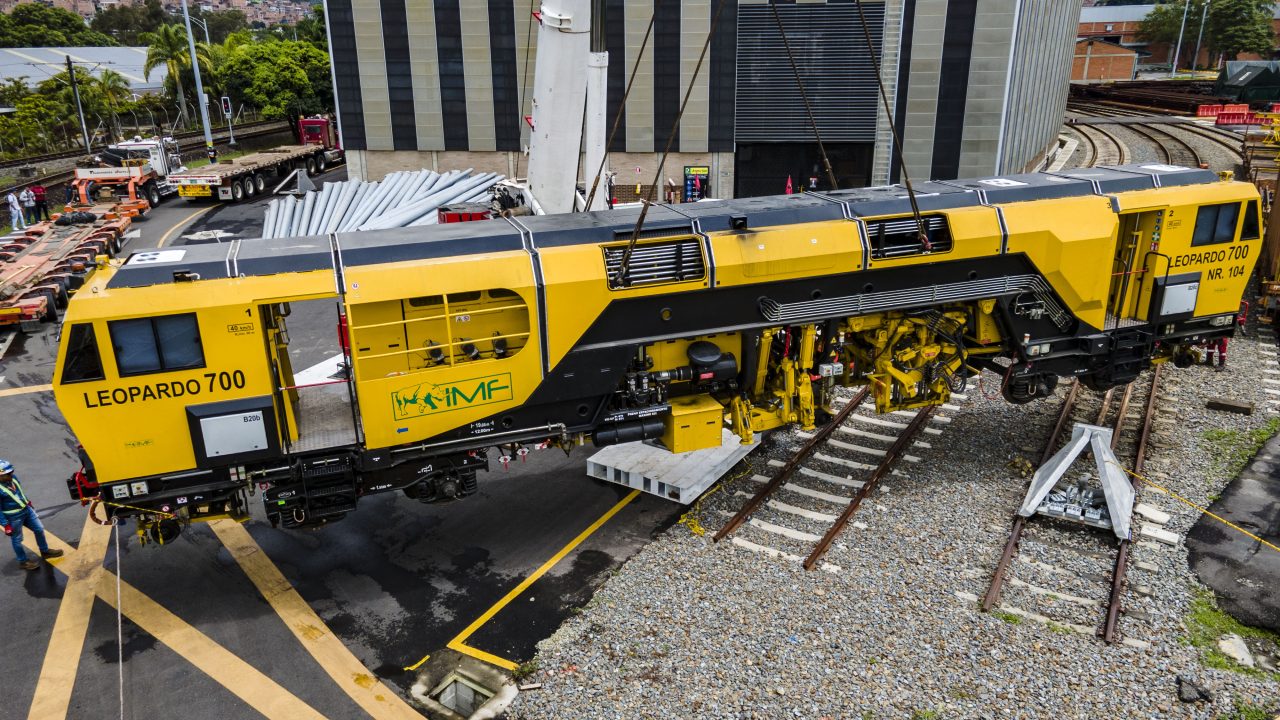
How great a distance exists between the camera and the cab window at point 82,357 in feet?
29.0

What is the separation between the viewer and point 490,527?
11.9m

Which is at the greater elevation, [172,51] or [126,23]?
[126,23]

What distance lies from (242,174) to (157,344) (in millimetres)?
28941

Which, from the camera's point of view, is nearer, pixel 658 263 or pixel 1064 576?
pixel 1064 576

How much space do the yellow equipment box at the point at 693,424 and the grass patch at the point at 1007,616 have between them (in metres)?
→ 3.96

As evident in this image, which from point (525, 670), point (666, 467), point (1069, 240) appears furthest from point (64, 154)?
point (1069, 240)

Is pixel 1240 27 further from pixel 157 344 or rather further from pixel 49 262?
pixel 157 344

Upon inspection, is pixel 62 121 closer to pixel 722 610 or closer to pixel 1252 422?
pixel 722 610

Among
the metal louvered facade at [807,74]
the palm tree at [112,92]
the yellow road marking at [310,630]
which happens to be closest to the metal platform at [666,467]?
the yellow road marking at [310,630]

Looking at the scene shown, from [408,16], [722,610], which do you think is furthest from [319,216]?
[722,610]

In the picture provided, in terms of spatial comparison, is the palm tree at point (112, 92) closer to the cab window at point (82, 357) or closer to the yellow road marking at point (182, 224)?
the yellow road marking at point (182, 224)

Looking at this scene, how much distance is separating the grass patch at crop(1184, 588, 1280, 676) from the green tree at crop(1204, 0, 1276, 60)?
8787 cm

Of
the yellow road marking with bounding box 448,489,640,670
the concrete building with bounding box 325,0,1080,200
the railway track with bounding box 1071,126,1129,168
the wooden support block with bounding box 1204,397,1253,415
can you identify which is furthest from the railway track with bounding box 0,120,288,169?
the wooden support block with bounding box 1204,397,1253,415

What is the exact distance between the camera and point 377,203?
91.7ft
